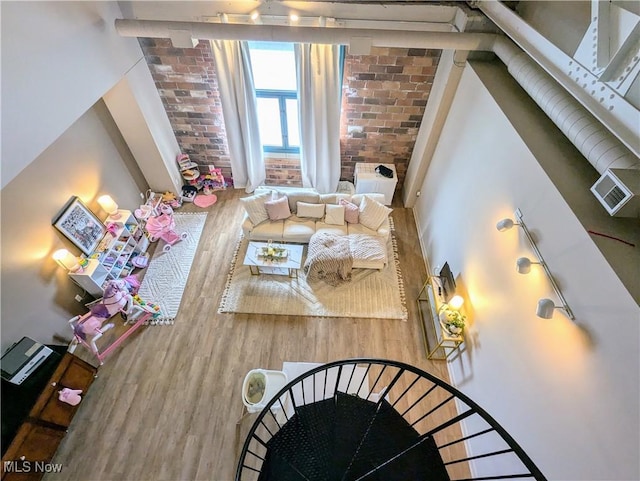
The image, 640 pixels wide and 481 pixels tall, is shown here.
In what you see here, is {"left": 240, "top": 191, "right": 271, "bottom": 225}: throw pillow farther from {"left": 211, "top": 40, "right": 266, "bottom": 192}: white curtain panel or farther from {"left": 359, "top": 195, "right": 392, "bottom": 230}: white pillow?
{"left": 359, "top": 195, "right": 392, "bottom": 230}: white pillow

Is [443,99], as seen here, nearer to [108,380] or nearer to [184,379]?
[184,379]

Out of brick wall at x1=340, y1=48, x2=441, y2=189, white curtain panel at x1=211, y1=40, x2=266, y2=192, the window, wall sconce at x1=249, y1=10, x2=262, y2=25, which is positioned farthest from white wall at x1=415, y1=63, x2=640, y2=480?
white curtain panel at x1=211, y1=40, x2=266, y2=192

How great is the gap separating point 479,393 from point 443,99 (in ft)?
11.1

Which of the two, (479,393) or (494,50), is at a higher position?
(494,50)

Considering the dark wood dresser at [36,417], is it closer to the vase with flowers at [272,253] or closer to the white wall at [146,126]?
the vase with flowers at [272,253]

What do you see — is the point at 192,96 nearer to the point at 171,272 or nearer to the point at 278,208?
the point at 278,208

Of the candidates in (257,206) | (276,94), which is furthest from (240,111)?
(257,206)

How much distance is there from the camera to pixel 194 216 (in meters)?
5.26

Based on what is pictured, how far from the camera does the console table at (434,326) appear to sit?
3485mm

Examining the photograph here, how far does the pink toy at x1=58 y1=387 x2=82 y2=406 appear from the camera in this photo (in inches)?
121

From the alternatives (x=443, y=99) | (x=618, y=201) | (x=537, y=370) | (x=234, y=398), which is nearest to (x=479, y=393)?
(x=537, y=370)

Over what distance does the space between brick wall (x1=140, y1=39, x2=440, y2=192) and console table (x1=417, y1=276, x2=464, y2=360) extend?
7.43ft

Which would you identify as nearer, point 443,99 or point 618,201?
point 618,201

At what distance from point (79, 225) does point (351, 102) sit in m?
3.82
